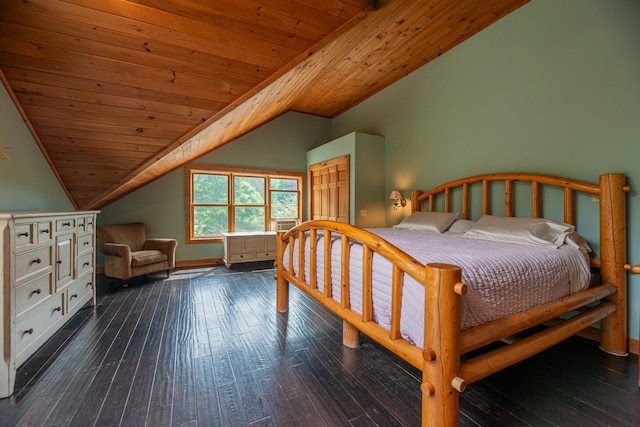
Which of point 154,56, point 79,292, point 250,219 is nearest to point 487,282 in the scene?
point 154,56

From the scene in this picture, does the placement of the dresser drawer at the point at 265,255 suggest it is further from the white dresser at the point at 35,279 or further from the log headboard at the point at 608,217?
the log headboard at the point at 608,217

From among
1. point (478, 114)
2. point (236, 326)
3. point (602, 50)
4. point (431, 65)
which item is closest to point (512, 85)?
point (478, 114)

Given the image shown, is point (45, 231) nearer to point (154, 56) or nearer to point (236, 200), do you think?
point (154, 56)

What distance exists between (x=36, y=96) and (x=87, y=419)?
237 centimetres

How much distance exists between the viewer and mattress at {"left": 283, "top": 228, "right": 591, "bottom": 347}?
1.28 m

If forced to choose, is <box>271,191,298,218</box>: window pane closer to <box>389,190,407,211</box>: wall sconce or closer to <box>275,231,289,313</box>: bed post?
<box>389,190,407,211</box>: wall sconce

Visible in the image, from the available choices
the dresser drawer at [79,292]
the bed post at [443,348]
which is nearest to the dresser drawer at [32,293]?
the dresser drawer at [79,292]

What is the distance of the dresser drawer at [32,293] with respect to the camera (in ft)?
5.30

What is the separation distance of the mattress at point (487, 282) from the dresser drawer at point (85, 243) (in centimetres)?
250

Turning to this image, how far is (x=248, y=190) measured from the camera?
539cm

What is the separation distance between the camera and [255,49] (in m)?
1.96

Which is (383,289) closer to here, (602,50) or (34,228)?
(34,228)

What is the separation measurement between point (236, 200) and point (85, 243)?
2.75m

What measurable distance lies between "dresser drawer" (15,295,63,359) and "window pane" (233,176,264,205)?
336cm
